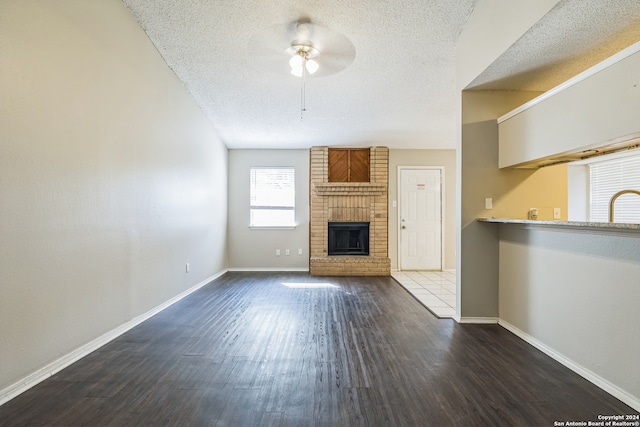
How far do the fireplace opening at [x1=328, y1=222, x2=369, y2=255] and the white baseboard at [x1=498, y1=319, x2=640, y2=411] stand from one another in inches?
131

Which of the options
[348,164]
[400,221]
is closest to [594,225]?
[400,221]

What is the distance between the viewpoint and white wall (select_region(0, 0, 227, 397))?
1.86m

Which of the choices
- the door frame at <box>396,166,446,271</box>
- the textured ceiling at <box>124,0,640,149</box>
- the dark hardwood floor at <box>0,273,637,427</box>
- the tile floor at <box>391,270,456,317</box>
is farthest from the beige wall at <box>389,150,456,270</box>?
the dark hardwood floor at <box>0,273,637,427</box>

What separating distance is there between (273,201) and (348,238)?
1.76 m

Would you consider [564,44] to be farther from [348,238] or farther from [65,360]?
[65,360]

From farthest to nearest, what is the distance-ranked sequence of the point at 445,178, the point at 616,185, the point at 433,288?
the point at 445,178 < the point at 433,288 < the point at 616,185

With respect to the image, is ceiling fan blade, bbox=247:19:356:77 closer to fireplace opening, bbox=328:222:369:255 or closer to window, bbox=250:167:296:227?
window, bbox=250:167:296:227

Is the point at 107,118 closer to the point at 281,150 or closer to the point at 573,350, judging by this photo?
the point at 281,150

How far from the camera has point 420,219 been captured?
603 centimetres

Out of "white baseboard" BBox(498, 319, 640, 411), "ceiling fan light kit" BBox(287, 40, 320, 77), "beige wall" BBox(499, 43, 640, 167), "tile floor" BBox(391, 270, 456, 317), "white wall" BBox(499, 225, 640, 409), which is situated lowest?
"tile floor" BBox(391, 270, 456, 317)

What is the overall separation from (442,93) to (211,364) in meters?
4.36

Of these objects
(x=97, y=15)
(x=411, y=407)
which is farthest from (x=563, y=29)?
(x=97, y=15)

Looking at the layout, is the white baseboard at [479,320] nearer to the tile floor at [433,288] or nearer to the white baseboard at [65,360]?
the tile floor at [433,288]

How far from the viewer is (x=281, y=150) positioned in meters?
6.08
